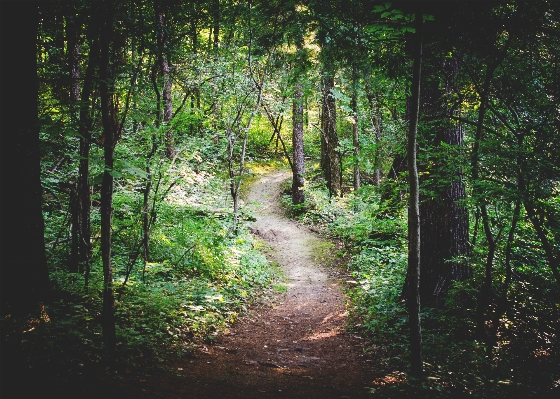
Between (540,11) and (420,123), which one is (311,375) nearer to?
(420,123)

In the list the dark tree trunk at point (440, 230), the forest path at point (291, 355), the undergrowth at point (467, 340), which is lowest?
the forest path at point (291, 355)

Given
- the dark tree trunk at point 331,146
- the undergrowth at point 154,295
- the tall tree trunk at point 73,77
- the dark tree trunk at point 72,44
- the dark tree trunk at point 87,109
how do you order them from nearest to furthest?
the undergrowth at point 154,295, the dark tree trunk at point 87,109, the dark tree trunk at point 72,44, the tall tree trunk at point 73,77, the dark tree trunk at point 331,146

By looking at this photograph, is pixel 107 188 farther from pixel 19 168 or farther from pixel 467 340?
pixel 467 340

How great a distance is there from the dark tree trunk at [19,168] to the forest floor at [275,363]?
1.83 meters

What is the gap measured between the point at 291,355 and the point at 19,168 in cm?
505

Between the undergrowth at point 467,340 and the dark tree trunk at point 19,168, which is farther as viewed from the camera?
the dark tree trunk at point 19,168

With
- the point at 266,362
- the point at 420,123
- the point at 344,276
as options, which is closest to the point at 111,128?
the point at 266,362

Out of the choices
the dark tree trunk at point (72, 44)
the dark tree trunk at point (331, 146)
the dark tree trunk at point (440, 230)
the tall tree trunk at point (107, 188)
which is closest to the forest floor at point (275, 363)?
the tall tree trunk at point (107, 188)

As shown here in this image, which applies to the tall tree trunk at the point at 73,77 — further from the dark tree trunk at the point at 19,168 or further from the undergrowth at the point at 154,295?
the dark tree trunk at the point at 19,168

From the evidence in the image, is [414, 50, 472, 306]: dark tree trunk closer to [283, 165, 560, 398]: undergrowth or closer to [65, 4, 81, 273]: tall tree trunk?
[283, 165, 560, 398]: undergrowth

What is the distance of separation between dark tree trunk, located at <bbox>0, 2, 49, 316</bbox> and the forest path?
2.47 metres

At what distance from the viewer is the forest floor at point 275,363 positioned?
12.4ft

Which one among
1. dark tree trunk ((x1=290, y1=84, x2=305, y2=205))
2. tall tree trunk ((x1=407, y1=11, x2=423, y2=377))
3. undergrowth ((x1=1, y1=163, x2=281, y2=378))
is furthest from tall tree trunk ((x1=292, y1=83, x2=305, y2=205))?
tall tree trunk ((x1=407, y1=11, x2=423, y2=377))

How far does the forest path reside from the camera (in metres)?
4.24
